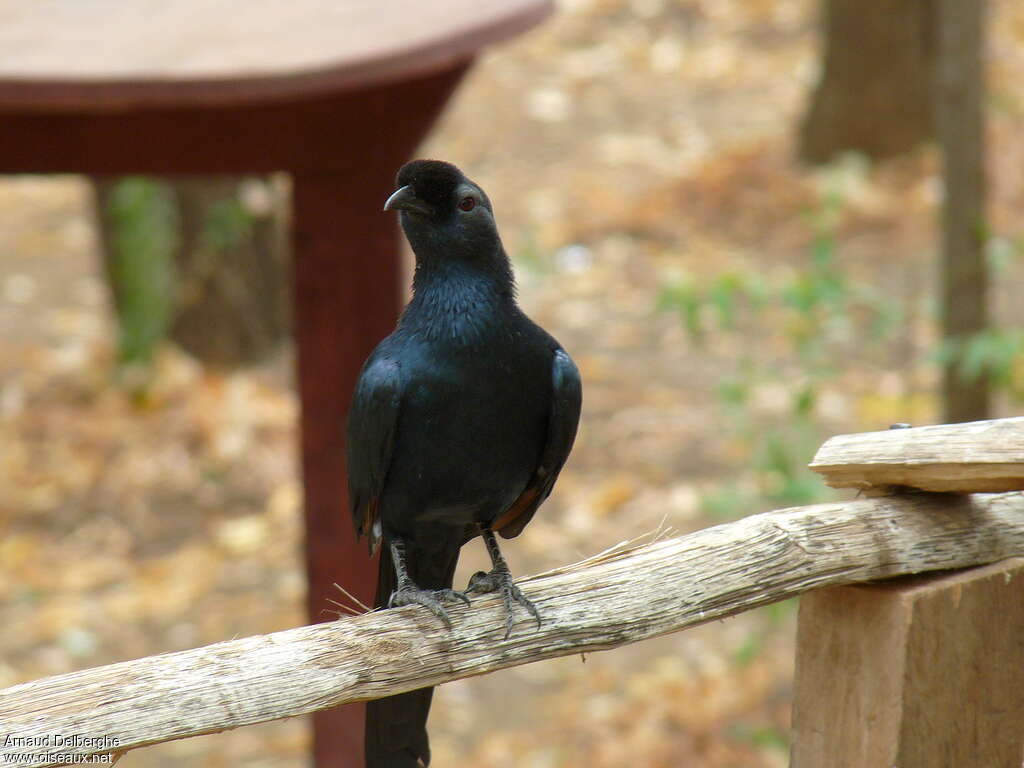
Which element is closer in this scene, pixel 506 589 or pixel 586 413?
pixel 506 589

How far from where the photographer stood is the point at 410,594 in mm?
2180

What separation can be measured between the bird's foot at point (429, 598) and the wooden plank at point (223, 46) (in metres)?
1.01

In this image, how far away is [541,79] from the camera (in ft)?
34.6

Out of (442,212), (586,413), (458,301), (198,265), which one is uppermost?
(442,212)

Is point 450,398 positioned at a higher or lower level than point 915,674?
higher

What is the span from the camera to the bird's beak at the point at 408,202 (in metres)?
2.15

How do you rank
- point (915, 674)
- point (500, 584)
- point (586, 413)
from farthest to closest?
point (586, 413)
point (500, 584)
point (915, 674)

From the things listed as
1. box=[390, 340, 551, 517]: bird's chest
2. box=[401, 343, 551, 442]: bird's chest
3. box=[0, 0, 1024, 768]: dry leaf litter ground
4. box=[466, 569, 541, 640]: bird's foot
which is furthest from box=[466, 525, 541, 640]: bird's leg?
box=[0, 0, 1024, 768]: dry leaf litter ground

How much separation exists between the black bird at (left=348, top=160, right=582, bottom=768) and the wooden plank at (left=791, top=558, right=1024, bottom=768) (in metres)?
0.53

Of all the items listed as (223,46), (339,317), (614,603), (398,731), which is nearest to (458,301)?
(614,603)

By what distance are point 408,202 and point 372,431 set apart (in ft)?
1.30

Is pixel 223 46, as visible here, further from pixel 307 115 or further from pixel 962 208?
pixel 962 208

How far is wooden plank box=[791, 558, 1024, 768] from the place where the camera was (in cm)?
188

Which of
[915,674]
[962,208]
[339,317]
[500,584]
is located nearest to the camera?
[915,674]
